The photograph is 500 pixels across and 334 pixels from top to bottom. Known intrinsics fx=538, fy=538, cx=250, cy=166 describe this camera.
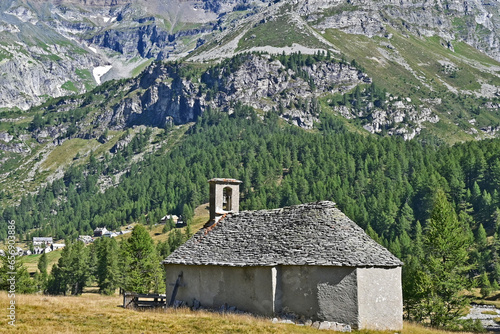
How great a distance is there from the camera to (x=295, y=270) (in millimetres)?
34719

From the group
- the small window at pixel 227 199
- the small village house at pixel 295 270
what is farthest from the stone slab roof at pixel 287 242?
the small window at pixel 227 199

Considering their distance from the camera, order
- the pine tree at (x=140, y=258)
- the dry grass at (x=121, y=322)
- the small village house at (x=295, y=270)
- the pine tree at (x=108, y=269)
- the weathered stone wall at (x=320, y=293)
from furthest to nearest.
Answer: the pine tree at (x=108, y=269)
the pine tree at (x=140, y=258)
the small village house at (x=295, y=270)
the weathered stone wall at (x=320, y=293)
the dry grass at (x=121, y=322)

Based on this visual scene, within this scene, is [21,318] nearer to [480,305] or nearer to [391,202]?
[480,305]

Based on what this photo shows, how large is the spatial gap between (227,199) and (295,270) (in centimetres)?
1344

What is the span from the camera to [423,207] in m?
153

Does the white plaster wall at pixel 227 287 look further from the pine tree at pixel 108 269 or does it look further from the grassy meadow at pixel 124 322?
the pine tree at pixel 108 269

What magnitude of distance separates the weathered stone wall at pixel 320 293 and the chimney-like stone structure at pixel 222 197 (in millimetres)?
11928

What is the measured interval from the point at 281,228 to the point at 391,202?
118m

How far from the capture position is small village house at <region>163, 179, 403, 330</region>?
1309 inches

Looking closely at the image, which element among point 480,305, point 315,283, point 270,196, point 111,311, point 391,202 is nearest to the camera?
point 315,283

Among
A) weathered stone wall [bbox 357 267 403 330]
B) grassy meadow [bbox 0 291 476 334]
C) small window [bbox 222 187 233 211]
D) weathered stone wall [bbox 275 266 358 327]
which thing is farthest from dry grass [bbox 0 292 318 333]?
small window [bbox 222 187 233 211]

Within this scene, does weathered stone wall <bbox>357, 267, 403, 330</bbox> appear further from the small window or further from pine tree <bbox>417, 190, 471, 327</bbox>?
the small window

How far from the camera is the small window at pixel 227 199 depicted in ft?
152

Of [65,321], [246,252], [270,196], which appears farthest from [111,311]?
[270,196]
